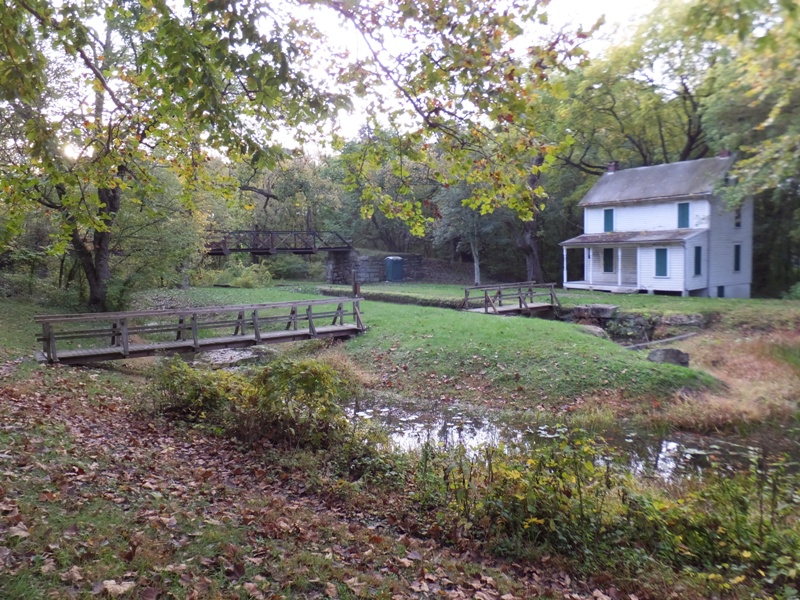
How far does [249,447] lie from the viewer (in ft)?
26.4

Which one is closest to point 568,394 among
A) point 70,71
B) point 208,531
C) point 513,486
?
point 513,486

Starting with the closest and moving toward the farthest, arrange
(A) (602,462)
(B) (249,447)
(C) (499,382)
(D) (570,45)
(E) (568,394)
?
(D) (570,45) → (B) (249,447) → (A) (602,462) → (E) (568,394) → (C) (499,382)

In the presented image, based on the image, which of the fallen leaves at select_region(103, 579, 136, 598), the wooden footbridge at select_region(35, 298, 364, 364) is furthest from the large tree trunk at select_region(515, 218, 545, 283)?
the fallen leaves at select_region(103, 579, 136, 598)

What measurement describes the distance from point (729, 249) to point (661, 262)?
4.32m

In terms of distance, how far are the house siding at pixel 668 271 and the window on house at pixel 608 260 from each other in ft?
7.87

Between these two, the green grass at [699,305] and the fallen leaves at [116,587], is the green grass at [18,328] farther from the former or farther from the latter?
the green grass at [699,305]

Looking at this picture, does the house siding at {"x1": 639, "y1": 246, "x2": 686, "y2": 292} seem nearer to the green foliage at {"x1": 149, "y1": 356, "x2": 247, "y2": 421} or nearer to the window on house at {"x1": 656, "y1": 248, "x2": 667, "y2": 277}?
the window on house at {"x1": 656, "y1": 248, "x2": 667, "y2": 277}

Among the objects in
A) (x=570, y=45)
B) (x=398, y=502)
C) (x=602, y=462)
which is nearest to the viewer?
(x=570, y=45)

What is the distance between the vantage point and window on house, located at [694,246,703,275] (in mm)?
28609

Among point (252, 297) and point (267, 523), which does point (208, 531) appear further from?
point (252, 297)

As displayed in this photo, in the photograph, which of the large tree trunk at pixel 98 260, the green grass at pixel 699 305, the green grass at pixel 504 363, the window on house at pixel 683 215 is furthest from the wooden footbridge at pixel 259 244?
the window on house at pixel 683 215

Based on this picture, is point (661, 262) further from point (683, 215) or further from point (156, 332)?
point (156, 332)

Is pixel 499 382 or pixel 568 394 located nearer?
pixel 568 394

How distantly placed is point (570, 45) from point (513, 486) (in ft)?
14.5
